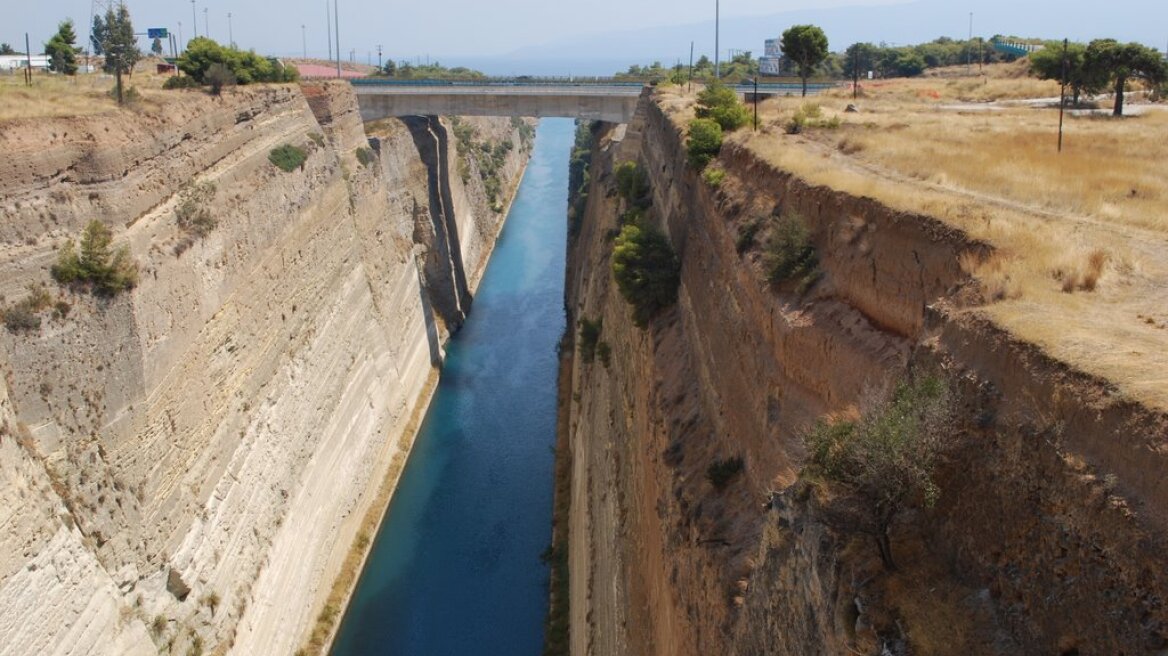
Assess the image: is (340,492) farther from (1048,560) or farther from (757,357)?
(1048,560)

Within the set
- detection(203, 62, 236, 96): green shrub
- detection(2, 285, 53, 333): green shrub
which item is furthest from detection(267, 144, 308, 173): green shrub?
detection(2, 285, 53, 333): green shrub

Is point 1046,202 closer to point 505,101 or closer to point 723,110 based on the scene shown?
point 723,110

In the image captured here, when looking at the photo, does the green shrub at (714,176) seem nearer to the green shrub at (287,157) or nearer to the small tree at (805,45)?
the green shrub at (287,157)

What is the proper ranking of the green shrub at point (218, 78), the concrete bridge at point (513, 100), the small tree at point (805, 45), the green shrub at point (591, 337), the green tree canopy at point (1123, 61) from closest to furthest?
the green shrub at point (218, 78) < the green tree canopy at point (1123, 61) < the green shrub at point (591, 337) < the small tree at point (805, 45) < the concrete bridge at point (513, 100)

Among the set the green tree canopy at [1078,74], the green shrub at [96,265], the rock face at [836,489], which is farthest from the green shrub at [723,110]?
the green shrub at [96,265]

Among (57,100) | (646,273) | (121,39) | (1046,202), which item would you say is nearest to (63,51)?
(121,39)

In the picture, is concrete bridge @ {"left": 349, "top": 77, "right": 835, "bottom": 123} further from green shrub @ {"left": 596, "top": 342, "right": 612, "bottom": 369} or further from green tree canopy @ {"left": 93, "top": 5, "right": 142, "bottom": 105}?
green shrub @ {"left": 596, "top": 342, "right": 612, "bottom": 369}
